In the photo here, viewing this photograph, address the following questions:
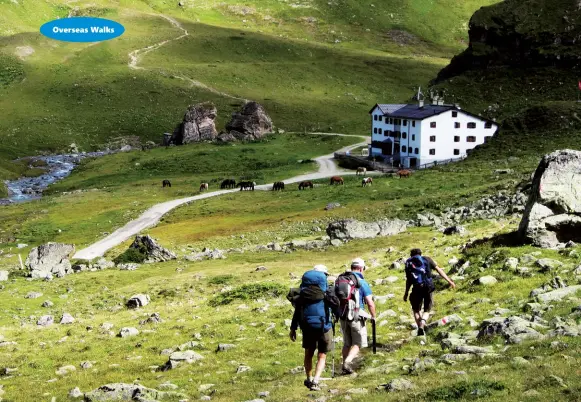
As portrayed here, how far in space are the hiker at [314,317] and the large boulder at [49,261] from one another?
3315cm

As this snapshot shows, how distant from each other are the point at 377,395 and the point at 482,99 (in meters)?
142

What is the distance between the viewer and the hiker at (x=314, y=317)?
18688 millimetres

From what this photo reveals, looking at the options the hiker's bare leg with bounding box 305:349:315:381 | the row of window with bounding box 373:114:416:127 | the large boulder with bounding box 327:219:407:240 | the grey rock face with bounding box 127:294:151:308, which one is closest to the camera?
the hiker's bare leg with bounding box 305:349:315:381

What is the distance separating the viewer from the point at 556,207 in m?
30.1

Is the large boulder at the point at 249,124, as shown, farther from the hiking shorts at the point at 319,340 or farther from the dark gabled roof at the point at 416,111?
the hiking shorts at the point at 319,340

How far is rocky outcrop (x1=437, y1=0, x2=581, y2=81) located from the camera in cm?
15475

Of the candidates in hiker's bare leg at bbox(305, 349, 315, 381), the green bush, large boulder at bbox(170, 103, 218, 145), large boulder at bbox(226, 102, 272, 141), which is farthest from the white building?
hiker's bare leg at bbox(305, 349, 315, 381)

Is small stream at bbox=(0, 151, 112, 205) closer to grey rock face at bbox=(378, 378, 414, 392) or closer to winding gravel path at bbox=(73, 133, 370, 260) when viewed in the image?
winding gravel path at bbox=(73, 133, 370, 260)

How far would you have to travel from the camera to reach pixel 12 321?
36344mm

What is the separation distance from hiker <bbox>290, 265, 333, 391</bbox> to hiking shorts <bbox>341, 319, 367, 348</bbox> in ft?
2.98

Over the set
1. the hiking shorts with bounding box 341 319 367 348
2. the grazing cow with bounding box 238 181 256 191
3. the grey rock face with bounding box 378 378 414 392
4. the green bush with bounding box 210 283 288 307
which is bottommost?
the grazing cow with bounding box 238 181 256 191

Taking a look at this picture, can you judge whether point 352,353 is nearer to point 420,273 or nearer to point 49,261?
point 420,273

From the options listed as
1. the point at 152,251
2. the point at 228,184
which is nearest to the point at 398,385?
the point at 152,251

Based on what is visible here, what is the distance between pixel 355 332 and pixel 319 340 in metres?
1.41
